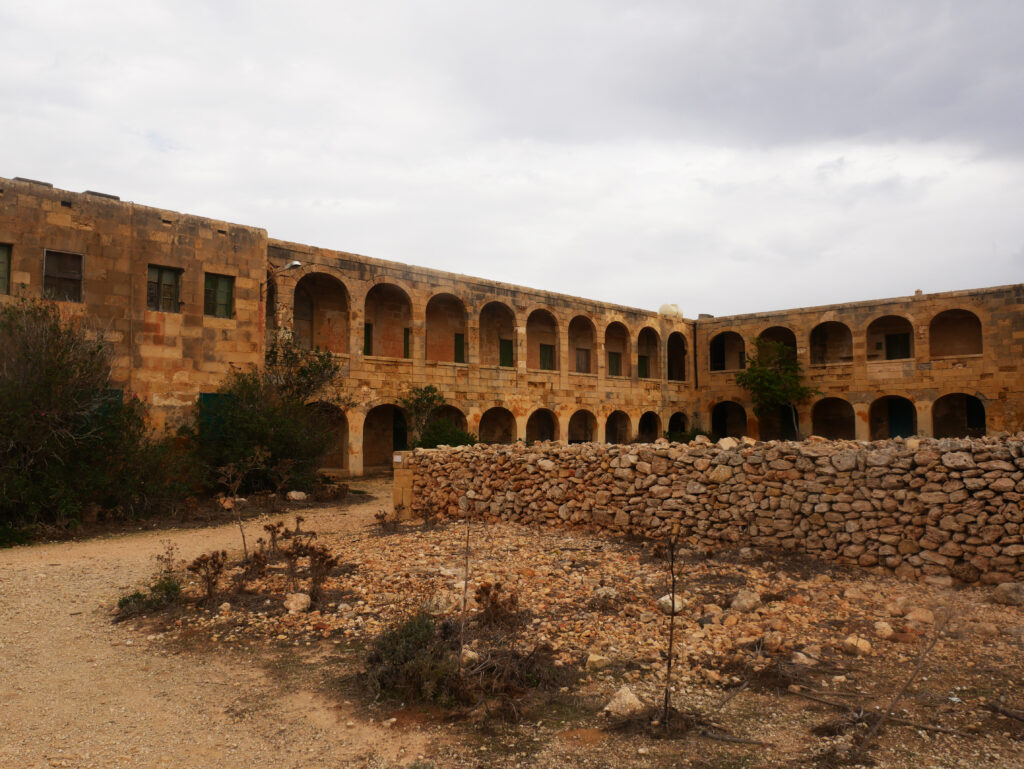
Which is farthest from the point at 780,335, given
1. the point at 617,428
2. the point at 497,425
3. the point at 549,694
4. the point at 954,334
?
the point at 549,694

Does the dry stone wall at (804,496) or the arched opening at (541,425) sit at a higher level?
the arched opening at (541,425)

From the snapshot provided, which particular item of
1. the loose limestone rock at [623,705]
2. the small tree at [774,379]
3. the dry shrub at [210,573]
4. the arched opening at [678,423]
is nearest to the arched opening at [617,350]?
the arched opening at [678,423]

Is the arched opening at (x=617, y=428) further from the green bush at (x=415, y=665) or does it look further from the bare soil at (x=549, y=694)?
the green bush at (x=415, y=665)

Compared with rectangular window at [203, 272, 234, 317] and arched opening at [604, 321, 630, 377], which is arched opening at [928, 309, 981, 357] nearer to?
arched opening at [604, 321, 630, 377]

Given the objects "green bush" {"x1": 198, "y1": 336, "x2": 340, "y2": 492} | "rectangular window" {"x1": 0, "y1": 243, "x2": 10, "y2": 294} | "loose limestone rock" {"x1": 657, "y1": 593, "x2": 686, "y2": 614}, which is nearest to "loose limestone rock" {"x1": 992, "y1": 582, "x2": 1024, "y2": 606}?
"loose limestone rock" {"x1": 657, "y1": 593, "x2": 686, "y2": 614}

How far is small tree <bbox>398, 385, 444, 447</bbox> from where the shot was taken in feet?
64.4

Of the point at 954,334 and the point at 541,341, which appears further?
the point at 541,341

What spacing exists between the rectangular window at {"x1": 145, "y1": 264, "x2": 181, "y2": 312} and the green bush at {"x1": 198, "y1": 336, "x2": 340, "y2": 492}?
2.02 metres

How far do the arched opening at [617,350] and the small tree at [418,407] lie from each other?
982 centimetres

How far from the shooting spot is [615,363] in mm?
27672

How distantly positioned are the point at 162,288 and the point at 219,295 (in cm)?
121

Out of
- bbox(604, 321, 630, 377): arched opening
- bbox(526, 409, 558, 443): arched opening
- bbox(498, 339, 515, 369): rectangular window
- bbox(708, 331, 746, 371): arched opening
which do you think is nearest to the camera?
bbox(498, 339, 515, 369): rectangular window

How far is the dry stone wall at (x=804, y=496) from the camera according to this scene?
605 cm

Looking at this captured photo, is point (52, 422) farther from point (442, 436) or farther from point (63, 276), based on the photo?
point (442, 436)
